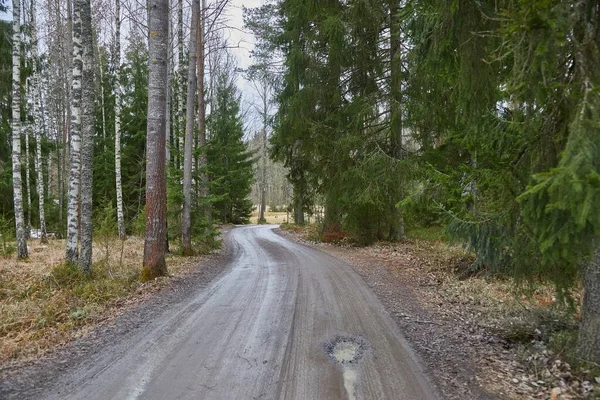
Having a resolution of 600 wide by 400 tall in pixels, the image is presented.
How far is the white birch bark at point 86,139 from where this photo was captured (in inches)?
299

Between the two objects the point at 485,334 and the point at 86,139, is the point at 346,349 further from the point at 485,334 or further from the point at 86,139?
the point at 86,139

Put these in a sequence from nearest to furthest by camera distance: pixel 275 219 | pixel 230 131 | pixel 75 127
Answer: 1. pixel 75 127
2. pixel 230 131
3. pixel 275 219

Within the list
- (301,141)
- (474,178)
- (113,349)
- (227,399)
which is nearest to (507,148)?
(474,178)

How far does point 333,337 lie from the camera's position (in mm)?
4656

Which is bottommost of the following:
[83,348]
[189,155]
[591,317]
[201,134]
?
[83,348]

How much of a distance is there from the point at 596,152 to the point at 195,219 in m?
11.6

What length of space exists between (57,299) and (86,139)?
139 inches

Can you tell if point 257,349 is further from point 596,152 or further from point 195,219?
point 195,219

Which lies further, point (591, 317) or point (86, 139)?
point (86, 139)

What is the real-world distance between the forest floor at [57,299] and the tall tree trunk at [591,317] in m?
5.77

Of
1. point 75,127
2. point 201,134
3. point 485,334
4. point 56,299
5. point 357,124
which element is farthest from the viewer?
point 201,134

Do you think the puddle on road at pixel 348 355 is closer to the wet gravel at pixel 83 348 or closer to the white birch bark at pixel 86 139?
the wet gravel at pixel 83 348

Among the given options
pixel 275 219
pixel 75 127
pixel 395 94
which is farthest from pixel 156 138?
pixel 275 219

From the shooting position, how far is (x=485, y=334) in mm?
4836
